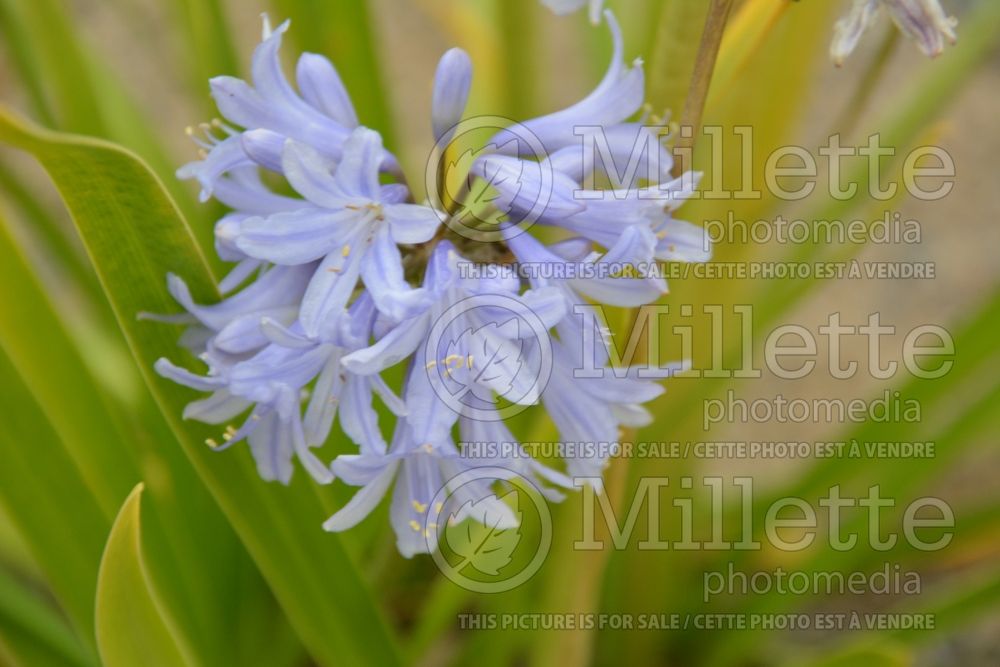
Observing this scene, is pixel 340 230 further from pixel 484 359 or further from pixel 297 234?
pixel 484 359

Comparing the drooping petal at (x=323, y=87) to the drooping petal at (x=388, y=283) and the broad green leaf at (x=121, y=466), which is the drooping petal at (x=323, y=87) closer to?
the drooping petal at (x=388, y=283)

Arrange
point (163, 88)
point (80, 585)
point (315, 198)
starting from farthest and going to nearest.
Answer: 1. point (163, 88)
2. point (80, 585)
3. point (315, 198)

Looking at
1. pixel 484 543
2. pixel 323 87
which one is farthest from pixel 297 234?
pixel 484 543

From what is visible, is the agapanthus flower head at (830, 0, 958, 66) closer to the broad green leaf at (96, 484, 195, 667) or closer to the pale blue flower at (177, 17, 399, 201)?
the pale blue flower at (177, 17, 399, 201)

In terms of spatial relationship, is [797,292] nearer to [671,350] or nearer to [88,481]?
[671,350]

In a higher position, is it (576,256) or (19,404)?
(576,256)

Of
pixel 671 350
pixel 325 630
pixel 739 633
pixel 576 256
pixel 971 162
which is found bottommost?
pixel 739 633

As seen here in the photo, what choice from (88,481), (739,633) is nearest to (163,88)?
(88,481)

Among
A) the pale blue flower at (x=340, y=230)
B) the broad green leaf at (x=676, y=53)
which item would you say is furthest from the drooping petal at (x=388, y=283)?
the broad green leaf at (x=676, y=53)
